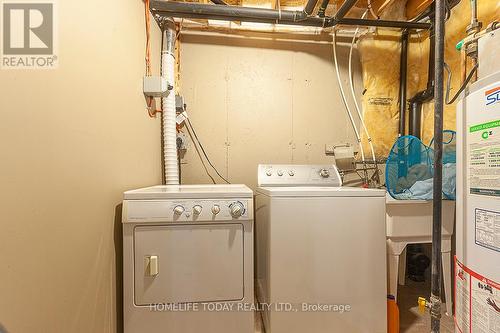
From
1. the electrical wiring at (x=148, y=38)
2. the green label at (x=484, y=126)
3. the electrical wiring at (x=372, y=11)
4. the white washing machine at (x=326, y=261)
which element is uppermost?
the electrical wiring at (x=372, y=11)

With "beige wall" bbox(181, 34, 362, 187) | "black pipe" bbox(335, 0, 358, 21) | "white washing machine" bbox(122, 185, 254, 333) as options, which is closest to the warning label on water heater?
"white washing machine" bbox(122, 185, 254, 333)

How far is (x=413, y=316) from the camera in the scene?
61.0 inches

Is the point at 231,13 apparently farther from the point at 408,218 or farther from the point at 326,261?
the point at 408,218

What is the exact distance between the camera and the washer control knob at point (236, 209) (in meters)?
1.15

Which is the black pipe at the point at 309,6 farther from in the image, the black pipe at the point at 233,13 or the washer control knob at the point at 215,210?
the washer control knob at the point at 215,210

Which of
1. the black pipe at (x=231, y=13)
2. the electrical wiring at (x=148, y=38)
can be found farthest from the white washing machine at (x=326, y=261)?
the black pipe at (x=231, y=13)

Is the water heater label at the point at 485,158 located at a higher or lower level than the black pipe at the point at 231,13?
lower

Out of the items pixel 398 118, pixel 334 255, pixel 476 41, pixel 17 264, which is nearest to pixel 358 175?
pixel 398 118

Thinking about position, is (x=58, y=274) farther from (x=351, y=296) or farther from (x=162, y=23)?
(x=162, y=23)

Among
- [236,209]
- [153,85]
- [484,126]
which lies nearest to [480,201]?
[484,126]

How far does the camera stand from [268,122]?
6.84 feet

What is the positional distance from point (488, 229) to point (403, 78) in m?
1.79

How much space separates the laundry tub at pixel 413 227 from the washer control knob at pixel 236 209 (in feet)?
3.17

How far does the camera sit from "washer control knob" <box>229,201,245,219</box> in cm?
115
